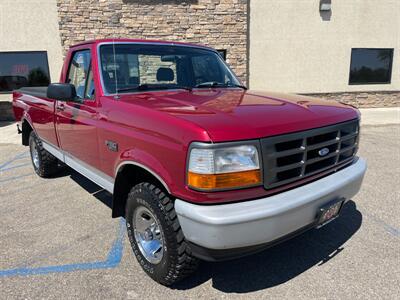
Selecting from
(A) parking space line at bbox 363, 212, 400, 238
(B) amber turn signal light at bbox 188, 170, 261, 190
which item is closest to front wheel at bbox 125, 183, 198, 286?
(B) amber turn signal light at bbox 188, 170, 261, 190

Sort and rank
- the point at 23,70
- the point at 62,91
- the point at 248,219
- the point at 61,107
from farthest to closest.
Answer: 1. the point at 23,70
2. the point at 61,107
3. the point at 62,91
4. the point at 248,219

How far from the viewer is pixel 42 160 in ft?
17.8

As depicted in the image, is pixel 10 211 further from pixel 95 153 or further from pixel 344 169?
pixel 344 169

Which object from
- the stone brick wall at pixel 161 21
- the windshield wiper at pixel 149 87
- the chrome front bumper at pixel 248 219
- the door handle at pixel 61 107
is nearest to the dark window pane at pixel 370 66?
the stone brick wall at pixel 161 21

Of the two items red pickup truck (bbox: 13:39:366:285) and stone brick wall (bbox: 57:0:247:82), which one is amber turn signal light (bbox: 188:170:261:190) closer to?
red pickup truck (bbox: 13:39:366:285)

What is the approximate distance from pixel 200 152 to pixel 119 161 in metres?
1.02

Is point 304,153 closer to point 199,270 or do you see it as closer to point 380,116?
point 199,270

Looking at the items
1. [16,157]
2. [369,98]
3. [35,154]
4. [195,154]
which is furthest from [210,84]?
[369,98]

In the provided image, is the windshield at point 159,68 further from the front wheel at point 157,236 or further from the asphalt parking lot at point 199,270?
the asphalt parking lot at point 199,270

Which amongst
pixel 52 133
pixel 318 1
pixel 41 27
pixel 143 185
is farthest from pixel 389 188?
pixel 41 27

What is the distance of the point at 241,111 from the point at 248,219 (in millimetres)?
812

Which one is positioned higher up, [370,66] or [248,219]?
[370,66]

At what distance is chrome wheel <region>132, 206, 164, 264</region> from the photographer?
2.76 meters

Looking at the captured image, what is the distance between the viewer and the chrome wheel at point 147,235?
2.76 metres
